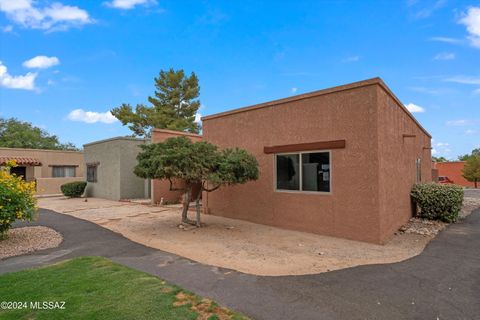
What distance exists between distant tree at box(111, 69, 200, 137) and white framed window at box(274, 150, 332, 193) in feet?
69.1

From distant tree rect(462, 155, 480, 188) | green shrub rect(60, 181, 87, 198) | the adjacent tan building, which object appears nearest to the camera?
green shrub rect(60, 181, 87, 198)

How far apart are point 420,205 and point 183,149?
28.4ft

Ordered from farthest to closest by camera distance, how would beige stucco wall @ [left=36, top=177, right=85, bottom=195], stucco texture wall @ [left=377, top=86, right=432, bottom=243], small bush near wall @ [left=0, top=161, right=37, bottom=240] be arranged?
1. beige stucco wall @ [left=36, top=177, right=85, bottom=195]
2. stucco texture wall @ [left=377, top=86, right=432, bottom=243]
3. small bush near wall @ [left=0, top=161, right=37, bottom=240]

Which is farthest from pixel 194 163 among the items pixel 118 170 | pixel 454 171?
pixel 454 171

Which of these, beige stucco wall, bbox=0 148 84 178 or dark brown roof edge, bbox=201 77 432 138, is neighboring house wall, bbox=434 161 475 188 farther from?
beige stucco wall, bbox=0 148 84 178

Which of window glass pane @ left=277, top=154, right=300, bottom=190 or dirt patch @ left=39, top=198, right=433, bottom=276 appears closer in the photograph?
dirt patch @ left=39, top=198, right=433, bottom=276

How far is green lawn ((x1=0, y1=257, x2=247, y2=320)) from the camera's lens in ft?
10.8

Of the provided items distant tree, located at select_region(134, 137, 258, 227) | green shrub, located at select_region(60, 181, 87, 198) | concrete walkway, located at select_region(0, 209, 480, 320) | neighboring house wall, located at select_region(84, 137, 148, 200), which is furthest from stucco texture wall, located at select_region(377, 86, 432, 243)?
green shrub, located at select_region(60, 181, 87, 198)

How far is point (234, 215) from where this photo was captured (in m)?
10.3

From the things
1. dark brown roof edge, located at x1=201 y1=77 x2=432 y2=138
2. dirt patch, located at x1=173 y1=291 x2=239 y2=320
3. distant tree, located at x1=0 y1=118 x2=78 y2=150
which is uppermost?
distant tree, located at x1=0 y1=118 x2=78 y2=150

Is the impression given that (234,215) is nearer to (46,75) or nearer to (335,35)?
(335,35)

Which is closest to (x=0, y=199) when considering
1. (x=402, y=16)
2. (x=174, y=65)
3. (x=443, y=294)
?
(x=443, y=294)

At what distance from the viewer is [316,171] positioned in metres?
8.06

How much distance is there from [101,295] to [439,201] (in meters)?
10.5
